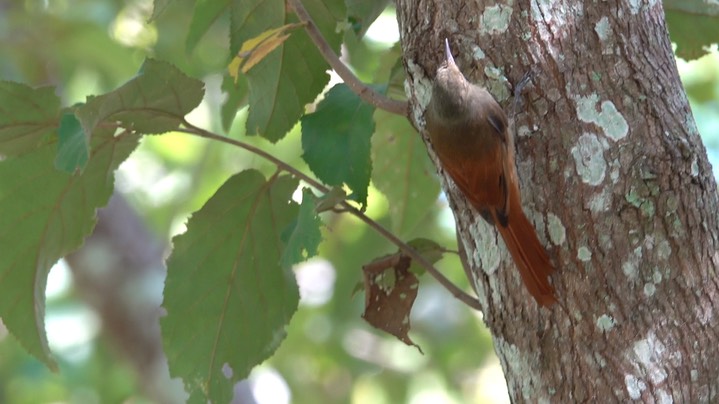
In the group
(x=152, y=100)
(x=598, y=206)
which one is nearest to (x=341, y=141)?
(x=152, y=100)

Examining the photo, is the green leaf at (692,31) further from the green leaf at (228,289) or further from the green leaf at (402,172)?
the green leaf at (228,289)

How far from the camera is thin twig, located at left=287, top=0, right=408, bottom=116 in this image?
2018 mm

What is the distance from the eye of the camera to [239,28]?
243cm

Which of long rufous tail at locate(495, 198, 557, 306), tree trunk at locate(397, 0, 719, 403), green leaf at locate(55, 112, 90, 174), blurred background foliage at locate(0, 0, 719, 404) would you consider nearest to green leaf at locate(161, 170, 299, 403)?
green leaf at locate(55, 112, 90, 174)

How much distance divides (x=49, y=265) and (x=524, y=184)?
1.22m

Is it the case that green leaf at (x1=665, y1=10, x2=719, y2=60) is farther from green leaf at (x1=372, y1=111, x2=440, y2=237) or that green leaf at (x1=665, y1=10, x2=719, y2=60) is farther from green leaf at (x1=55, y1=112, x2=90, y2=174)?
green leaf at (x1=55, y1=112, x2=90, y2=174)

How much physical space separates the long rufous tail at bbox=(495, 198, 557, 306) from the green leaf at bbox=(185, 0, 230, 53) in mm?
1139

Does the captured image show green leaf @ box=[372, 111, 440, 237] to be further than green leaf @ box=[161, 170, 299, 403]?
Yes

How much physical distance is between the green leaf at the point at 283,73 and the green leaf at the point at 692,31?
2.95ft

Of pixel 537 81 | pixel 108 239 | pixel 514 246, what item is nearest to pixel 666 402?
pixel 514 246

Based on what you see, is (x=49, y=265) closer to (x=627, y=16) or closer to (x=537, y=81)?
(x=537, y=81)

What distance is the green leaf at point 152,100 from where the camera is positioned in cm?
212

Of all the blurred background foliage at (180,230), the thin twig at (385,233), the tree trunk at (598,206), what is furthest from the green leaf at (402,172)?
the blurred background foliage at (180,230)

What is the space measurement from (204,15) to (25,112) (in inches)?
20.6
